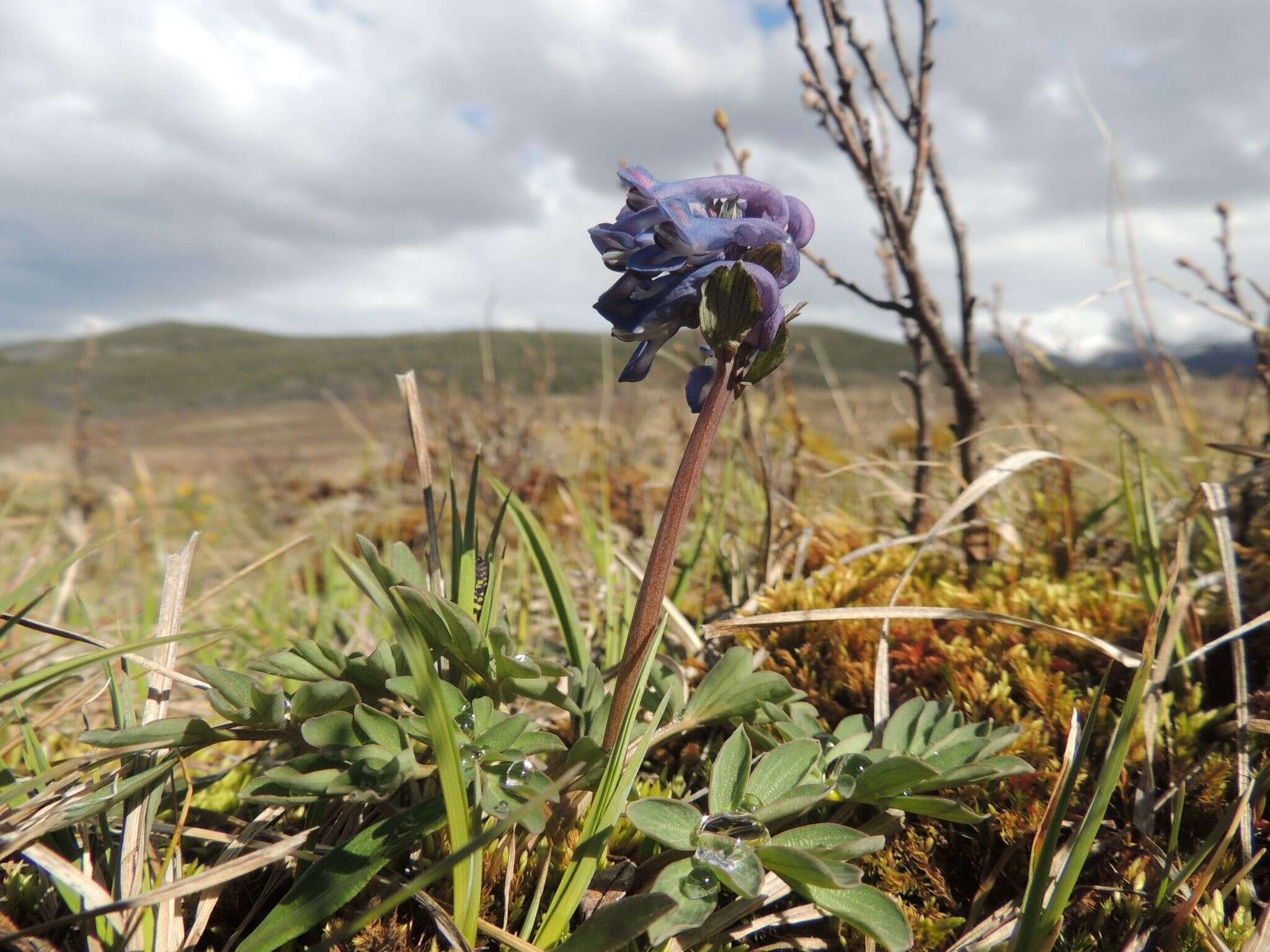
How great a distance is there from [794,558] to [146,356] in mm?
177989

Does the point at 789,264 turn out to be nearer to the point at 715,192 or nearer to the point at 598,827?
the point at 715,192

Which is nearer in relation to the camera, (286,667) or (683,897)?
(683,897)

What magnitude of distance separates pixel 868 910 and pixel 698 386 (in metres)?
0.98

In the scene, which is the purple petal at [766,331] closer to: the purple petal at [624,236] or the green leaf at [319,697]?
the purple petal at [624,236]

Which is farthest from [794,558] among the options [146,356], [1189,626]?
[146,356]

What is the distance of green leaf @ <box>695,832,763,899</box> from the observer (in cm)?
140

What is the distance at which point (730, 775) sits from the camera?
156 centimetres

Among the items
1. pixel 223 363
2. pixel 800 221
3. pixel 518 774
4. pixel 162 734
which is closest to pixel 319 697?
pixel 162 734

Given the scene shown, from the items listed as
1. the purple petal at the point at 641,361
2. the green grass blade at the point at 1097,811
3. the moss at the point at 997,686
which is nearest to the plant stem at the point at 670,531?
the purple petal at the point at 641,361

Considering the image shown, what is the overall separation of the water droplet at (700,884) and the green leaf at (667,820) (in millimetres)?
44

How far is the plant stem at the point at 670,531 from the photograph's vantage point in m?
1.45

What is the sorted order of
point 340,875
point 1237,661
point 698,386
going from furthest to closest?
point 1237,661 < point 698,386 < point 340,875

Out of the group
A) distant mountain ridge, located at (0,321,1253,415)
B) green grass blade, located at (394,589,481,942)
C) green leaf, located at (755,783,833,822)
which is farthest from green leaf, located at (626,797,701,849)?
distant mountain ridge, located at (0,321,1253,415)

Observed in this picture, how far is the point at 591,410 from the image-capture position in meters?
8.71
